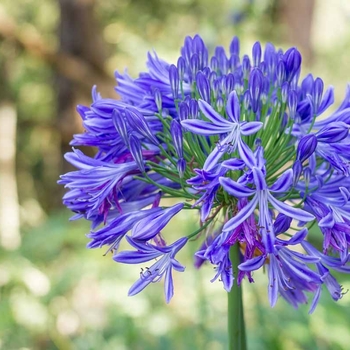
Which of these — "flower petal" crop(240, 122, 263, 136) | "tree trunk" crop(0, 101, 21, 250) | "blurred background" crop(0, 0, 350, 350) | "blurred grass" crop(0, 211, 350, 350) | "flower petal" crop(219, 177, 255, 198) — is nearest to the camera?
"flower petal" crop(219, 177, 255, 198)

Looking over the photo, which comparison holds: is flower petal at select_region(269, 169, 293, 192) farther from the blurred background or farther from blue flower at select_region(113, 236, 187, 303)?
the blurred background

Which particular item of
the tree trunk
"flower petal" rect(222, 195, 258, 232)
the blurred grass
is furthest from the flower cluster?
the tree trunk

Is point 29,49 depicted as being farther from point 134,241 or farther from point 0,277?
point 134,241

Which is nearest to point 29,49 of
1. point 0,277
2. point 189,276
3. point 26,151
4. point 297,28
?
point 0,277

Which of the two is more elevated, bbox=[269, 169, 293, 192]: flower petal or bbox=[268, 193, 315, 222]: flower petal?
bbox=[269, 169, 293, 192]: flower petal

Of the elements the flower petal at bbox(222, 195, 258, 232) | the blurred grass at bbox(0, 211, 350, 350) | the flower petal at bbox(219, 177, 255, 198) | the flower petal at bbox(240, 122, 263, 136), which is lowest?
the blurred grass at bbox(0, 211, 350, 350)

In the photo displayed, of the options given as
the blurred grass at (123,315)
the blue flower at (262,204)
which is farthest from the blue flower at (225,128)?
the blurred grass at (123,315)

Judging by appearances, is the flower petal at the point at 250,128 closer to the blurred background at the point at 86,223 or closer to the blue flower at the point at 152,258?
the blue flower at the point at 152,258

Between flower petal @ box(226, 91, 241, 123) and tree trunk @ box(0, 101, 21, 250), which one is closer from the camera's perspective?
flower petal @ box(226, 91, 241, 123)

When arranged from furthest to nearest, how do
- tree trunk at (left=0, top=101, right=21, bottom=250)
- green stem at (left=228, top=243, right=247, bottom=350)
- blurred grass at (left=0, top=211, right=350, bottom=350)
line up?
tree trunk at (left=0, top=101, right=21, bottom=250) → blurred grass at (left=0, top=211, right=350, bottom=350) → green stem at (left=228, top=243, right=247, bottom=350)
